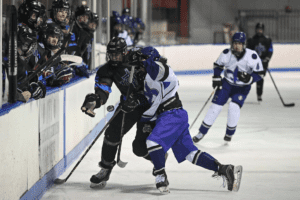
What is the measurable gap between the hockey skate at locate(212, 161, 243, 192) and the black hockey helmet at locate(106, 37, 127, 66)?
1.01m

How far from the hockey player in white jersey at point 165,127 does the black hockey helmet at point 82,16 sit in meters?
2.43

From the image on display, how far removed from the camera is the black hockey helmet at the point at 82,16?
19.9ft

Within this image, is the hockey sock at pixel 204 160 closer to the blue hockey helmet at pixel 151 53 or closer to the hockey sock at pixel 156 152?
the hockey sock at pixel 156 152

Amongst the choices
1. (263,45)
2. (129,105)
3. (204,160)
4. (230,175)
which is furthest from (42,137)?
(263,45)

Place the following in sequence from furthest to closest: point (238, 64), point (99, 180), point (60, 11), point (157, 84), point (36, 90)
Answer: point (238, 64) < point (60, 11) < point (99, 180) < point (157, 84) < point (36, 90)

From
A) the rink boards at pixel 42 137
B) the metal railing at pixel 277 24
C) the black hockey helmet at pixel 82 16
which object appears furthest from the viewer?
the metal railing at pixel 277 24

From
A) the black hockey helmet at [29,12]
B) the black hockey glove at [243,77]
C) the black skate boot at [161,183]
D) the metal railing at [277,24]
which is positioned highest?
the metal railing at [277,24]

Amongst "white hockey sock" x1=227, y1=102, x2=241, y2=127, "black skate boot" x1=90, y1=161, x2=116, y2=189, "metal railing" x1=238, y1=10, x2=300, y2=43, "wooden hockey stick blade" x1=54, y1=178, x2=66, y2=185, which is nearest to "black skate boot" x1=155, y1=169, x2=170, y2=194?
"black skate boot" x1=90, y1=161, x2=116, y2=189

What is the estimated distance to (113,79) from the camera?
4062mm

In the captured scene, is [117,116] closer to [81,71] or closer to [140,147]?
[140,147]

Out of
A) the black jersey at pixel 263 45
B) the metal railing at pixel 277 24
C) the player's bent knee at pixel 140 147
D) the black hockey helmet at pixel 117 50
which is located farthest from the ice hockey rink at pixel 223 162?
the metal railing at pixel 277 24

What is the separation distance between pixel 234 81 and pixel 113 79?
2.22 meters

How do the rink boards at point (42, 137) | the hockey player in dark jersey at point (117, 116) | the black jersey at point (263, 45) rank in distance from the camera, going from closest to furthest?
the rink boards at point (42, 137), the hockey player in dark jersey at point (117, 116), the black jersey at point (263, 45)

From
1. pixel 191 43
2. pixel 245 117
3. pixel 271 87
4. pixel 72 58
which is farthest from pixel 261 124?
pixel 191 43
